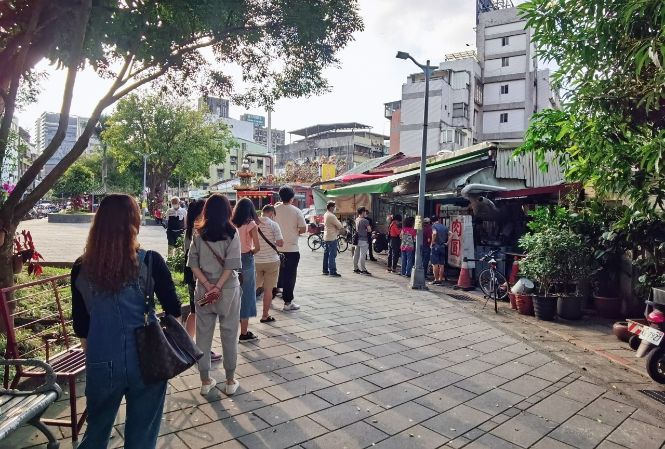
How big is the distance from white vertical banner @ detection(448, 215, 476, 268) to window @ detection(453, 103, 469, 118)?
35.8m

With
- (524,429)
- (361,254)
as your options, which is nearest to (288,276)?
(524,429)

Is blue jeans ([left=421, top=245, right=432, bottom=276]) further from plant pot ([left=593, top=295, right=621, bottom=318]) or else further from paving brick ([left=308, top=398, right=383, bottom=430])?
paving brick ([left=308, top=398, right=383, bottom=430])

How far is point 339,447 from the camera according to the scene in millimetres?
3162

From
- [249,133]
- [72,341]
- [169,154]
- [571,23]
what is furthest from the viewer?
[249,133]

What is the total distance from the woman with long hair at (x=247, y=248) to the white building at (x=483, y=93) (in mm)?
38996

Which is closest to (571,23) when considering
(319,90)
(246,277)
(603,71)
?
(603,71)

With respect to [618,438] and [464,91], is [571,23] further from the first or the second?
[464,91]

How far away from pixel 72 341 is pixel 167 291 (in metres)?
3.31

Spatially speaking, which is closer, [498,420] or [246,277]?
[498,420]

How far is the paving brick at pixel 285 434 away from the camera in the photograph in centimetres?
317

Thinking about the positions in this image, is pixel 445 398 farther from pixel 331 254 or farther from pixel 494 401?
pixel 331 254

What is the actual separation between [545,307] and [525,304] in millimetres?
482

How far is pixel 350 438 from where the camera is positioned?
129 inches

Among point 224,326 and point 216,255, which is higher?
point 216,255
